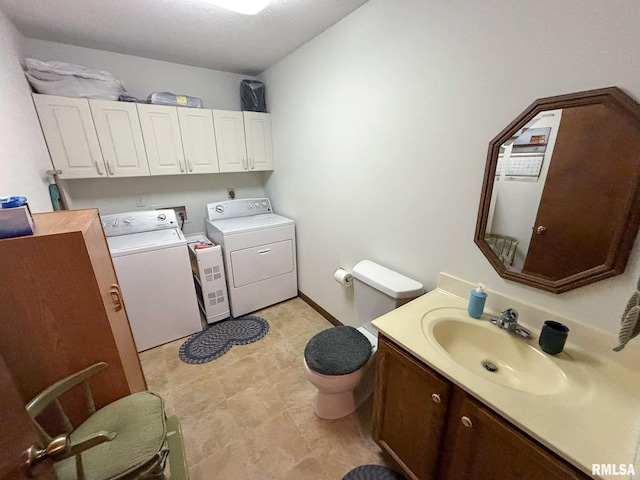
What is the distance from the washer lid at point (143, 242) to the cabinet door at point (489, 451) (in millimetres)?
2146

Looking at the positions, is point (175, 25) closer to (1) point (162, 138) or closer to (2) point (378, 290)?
(1) point (162, 138)

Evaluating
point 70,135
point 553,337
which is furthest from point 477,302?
point 70,135

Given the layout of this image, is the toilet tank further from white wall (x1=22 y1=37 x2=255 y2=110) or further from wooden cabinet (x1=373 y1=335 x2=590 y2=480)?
white wall (x1=22 y1=37 x2=255 y2=110)

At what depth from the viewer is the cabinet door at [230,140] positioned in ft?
8.49

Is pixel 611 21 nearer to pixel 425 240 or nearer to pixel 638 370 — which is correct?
pixel 425 240

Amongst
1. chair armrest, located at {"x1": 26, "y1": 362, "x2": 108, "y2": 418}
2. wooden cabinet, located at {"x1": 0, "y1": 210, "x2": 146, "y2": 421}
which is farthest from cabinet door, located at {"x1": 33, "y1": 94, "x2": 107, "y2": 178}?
chair armrest, located at {"x1": 26, "y1": 362, "x2": 108, "y2": 418}

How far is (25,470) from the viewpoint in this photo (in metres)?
0.53

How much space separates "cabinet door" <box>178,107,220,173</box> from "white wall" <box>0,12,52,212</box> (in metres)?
0.96

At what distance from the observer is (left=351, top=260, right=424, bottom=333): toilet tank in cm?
154

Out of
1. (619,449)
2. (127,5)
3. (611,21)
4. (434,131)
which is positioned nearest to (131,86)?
(127,5)

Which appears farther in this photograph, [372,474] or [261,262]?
[261,262]

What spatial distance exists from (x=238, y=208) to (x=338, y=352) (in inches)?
79.4

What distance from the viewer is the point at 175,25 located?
5.91ft

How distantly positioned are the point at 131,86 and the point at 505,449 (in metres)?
3.47
